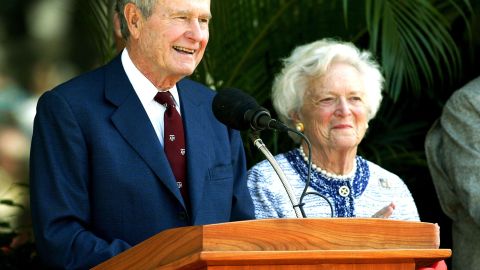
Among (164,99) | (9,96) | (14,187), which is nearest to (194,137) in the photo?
(164,99)

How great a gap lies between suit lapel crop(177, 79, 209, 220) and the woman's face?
3.70 ft

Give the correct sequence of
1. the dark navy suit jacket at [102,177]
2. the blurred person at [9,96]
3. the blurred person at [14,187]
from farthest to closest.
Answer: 1. the blurred person at [9,96]
2. the blurred person at [14,187]
3. the dark navy suit jacket at [102,177]

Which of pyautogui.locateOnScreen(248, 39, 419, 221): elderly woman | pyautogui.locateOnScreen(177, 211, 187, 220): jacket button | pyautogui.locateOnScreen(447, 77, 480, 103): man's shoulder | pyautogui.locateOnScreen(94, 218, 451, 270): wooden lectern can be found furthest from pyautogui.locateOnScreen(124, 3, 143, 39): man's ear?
pyautogui.locateOnScreen(447, 77, 480, 103): man's shoulder

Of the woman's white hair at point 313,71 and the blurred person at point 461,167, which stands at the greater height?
the woman's white hair at point 313,71

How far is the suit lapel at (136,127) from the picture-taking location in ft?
12.5

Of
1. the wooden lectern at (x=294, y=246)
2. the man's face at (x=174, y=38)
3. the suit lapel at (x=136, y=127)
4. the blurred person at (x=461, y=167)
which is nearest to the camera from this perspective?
the wooden lectern at (x=294, y=246)

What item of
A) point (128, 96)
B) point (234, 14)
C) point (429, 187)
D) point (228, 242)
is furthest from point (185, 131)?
point (429, 187)

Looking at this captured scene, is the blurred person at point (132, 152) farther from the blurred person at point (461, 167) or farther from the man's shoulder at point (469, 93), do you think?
the man's shoulder at point (469, 93)

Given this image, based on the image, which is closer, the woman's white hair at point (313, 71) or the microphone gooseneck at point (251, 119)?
the microphone gooseneck at point (251, 119)

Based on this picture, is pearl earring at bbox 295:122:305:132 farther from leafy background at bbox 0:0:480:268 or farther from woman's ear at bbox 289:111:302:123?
A: leafy background at bbox 0:0:480:268

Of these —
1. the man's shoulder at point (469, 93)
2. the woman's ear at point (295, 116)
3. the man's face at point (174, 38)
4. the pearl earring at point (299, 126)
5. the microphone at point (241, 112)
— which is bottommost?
the pearl earring at point (299, 126)

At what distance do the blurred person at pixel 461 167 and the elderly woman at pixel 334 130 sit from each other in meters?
0.41

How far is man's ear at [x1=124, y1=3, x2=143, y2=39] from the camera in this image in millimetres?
4047

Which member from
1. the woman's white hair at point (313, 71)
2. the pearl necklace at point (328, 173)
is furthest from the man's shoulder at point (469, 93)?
the pearl necklace at point (328, 173)
